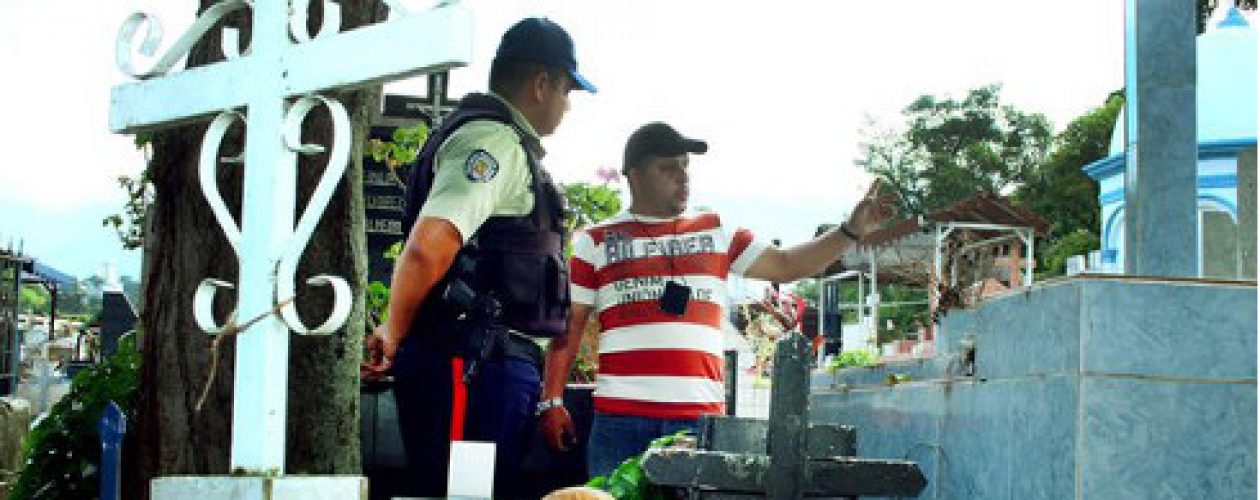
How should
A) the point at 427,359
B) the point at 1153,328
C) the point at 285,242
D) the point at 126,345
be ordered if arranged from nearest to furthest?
the point at 285,242, the point at 1153,328, the point at 427,359, the point at 126,345

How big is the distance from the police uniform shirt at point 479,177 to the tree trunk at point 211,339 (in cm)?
79

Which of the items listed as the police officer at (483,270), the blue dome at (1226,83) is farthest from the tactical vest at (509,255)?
the blue dome at (1226,83)

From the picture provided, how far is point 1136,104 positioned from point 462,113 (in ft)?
6.10

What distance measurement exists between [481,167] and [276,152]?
56.5 inches

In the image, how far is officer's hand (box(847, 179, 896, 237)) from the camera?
445cm

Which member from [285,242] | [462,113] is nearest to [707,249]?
[462,113]

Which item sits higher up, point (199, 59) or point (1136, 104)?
point (199, 59)

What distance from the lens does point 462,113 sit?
14.1 feet

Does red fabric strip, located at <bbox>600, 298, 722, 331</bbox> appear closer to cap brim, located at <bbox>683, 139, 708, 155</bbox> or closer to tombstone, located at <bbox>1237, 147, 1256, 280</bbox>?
cap brim, located at <bbox>683, 139, 708, 155</bbox>

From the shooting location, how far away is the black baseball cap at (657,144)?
486cm

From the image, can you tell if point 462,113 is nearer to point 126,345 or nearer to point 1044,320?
point 1044,320

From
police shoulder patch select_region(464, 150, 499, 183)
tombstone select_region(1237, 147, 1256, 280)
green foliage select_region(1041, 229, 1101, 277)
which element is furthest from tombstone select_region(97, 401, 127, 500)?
green foliage select_region(1041, 229, 1101, 277)

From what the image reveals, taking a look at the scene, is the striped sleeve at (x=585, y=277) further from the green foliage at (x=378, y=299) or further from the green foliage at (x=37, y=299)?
the green foliage at (x=37, y=299)

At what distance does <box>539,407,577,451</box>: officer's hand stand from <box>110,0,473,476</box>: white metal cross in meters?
2.23
